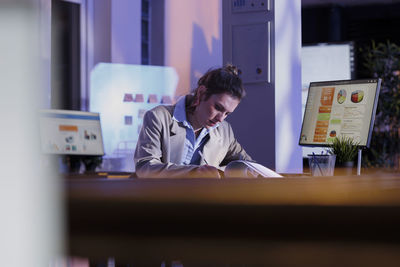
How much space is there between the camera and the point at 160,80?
5.52 metres

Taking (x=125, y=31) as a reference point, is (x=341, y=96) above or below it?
below

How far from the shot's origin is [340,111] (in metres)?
2.51

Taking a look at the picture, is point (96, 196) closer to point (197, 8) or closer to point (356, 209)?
point (356, 209)

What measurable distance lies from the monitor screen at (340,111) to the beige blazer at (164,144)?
0.51m

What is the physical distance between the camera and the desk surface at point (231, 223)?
0.36m

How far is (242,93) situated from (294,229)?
8.34ft

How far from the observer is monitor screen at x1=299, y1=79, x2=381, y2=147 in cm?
243

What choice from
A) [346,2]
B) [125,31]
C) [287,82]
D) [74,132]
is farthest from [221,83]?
[346,2]

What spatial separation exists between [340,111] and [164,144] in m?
0.82

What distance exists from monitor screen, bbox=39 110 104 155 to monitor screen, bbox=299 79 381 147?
1.38m

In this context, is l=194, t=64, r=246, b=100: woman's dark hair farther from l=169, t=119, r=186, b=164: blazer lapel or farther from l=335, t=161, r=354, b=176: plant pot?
l=335, t=161, r=354, b=176: plant pot

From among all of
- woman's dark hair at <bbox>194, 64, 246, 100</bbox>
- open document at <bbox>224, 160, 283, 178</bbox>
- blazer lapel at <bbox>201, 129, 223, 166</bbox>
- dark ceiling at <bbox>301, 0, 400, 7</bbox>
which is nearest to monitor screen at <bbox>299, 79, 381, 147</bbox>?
woman's dark hair at <bbox>194, 64, 246, 100</bbox>

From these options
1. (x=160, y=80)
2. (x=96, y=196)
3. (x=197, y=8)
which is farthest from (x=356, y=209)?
(x=197, y=8)

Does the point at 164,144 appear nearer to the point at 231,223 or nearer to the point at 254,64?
the point at 254,64
